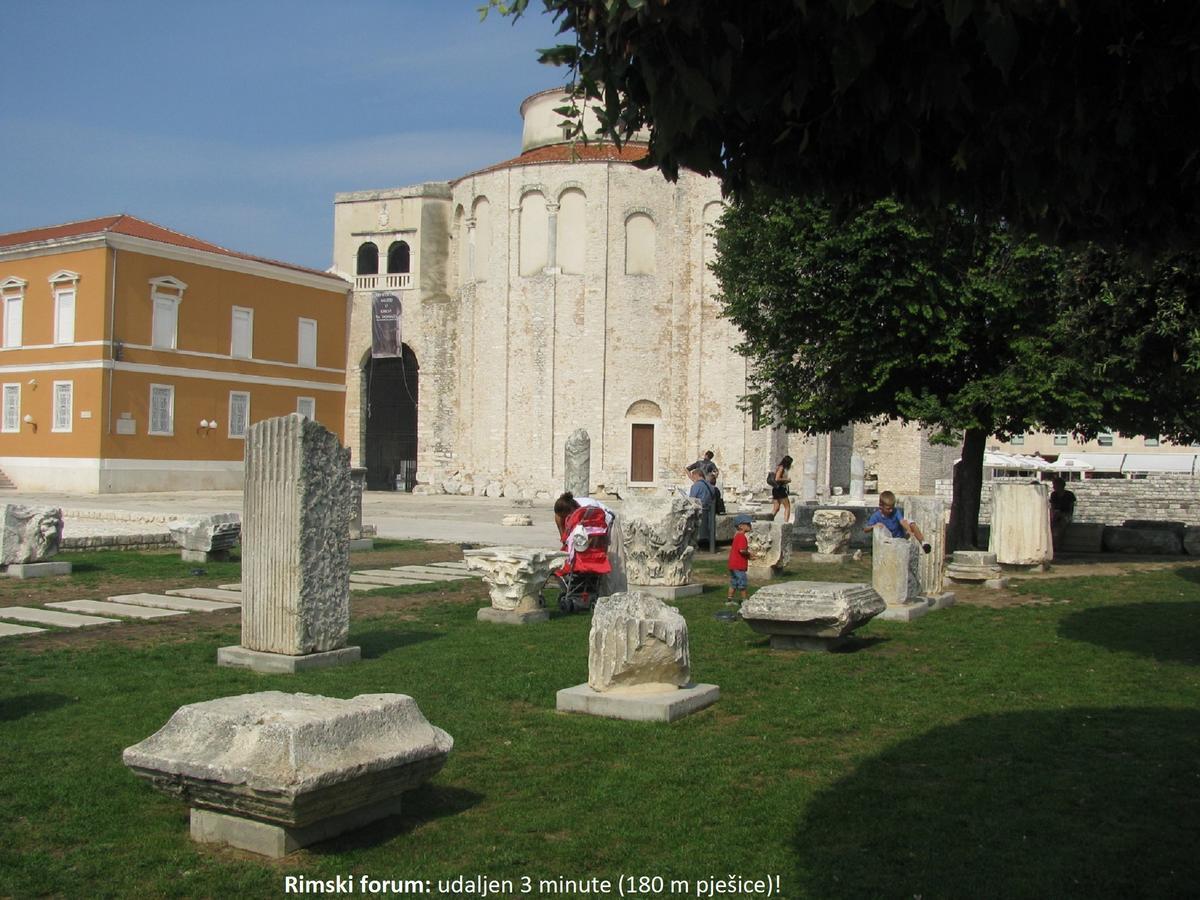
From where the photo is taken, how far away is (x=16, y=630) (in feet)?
30.9

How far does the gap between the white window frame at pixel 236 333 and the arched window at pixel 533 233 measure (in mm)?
9536

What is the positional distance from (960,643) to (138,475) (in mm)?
30445

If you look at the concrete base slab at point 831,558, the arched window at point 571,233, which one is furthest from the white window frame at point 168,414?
the concrete base slab at point 831,558

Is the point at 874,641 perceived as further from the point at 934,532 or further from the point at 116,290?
the point at 116,290

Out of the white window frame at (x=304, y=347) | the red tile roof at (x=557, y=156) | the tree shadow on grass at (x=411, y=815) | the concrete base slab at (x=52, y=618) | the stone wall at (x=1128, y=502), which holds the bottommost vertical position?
the tree shadow on grass at (x=411, y=815)

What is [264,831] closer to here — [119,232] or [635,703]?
[635,703]

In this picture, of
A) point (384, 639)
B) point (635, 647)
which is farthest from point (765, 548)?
point (635, 647)

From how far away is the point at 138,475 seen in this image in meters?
34.9

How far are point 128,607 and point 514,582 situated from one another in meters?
3.74

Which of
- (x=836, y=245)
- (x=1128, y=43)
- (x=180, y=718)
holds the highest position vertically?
(x=836, y=245)

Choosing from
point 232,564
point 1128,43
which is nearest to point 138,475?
point 232,564

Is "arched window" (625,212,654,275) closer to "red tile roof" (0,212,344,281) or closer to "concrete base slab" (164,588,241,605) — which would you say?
"red tile roof" (0,212,344,281)

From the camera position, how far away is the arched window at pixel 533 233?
4081cm

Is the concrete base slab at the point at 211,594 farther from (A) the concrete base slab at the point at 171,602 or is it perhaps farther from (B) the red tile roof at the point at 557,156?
(B) the red tile roof at the point at 557,156
